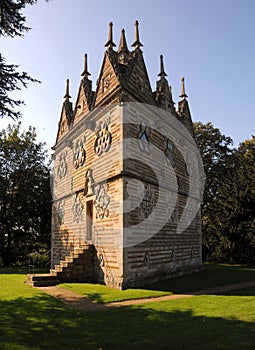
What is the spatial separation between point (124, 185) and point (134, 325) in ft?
23.3

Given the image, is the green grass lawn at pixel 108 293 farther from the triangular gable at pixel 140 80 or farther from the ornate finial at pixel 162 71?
the ornate finial at pixel 162 71

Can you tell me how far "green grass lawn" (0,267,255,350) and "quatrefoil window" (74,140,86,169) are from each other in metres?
9.40

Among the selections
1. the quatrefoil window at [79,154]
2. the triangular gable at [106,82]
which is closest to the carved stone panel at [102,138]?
the triangular gable at [106,82]

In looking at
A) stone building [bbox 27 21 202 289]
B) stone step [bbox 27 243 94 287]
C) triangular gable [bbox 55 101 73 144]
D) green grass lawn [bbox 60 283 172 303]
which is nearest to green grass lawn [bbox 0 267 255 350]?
green grass lawn [bbox 60 283 172 303]

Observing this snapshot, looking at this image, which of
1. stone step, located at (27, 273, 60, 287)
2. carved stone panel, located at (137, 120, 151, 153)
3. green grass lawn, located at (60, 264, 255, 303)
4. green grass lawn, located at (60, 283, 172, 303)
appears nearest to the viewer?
green grass lawn, located at (60, 283, 172, 303)

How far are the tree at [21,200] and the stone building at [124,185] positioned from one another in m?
7.77

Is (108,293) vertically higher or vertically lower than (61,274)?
lower

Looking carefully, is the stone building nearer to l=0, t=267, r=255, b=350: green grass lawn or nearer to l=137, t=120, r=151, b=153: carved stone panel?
l=137, t=120, r=151, b=153: carved stone panel

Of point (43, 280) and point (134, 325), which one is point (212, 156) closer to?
point (43, 280)

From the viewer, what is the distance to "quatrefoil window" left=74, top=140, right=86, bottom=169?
60.5 ft

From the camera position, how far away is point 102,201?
15555 mm

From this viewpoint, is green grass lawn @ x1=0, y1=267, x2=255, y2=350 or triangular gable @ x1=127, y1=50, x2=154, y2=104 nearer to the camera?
green grass lawn @ x1=0, y1=267, x2=255, y2=350

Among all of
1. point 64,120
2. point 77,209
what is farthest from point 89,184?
point 64,120

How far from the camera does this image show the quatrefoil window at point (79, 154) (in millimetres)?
18438
